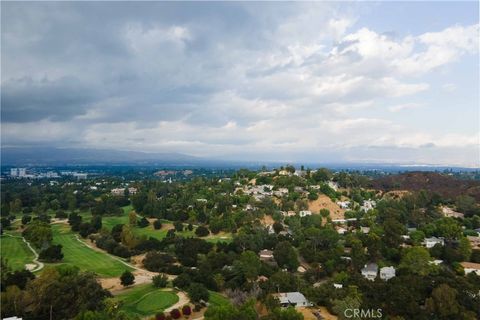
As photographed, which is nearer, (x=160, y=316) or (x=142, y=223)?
(x=160, y=316)

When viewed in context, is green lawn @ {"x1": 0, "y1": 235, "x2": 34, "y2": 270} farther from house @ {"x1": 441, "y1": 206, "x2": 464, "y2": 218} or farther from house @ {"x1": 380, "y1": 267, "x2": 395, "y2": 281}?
house @ {"x1": 441, "y1": 206, "x2": 464, "y2": 218}

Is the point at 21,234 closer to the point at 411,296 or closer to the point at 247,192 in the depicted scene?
the point at 247,192

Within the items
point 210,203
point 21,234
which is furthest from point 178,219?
point 21,234

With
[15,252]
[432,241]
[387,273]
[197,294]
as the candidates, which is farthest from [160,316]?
[432,241]

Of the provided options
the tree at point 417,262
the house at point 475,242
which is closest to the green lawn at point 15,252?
the tree at point 417,262

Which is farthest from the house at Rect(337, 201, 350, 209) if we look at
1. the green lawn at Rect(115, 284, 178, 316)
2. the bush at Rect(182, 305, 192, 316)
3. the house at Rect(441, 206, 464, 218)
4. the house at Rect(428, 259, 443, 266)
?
the bush at Rect(182, 305, 192, 316)

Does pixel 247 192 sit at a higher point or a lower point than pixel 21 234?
higher

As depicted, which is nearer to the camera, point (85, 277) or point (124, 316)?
point (124, 316)

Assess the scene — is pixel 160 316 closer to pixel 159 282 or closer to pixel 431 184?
pixel 159 282
